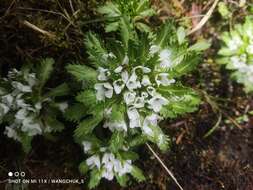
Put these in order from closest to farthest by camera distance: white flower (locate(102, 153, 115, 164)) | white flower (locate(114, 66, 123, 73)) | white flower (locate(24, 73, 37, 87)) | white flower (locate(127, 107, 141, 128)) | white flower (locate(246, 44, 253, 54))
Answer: white flower (locate(114, 66, 123, 73)) < white flower (locate(127, 107, 141, 128)) < white flower (locate(24, 73, 37, 87)) < white flower (locate(102, 153, 115, 164)) < white flower (locate(246, 44, 253, 54))

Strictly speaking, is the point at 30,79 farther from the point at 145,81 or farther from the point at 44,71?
the point at 145,81

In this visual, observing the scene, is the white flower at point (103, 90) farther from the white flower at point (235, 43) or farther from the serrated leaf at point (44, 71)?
the white flower at point (235, 43)

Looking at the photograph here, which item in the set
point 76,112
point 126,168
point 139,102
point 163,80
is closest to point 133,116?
point 139,102

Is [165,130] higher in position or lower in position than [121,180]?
higher

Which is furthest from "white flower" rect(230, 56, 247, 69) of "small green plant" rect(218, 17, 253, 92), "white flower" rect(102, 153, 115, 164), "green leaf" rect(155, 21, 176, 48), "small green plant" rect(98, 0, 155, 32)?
"white flower" rect(102, 153, 115, 164)

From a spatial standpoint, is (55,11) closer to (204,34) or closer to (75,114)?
(75,114)

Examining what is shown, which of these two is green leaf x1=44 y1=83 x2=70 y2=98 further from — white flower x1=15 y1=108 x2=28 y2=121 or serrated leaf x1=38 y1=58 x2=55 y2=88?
white flower x1=15 y1=108 x2=28 y2=121
